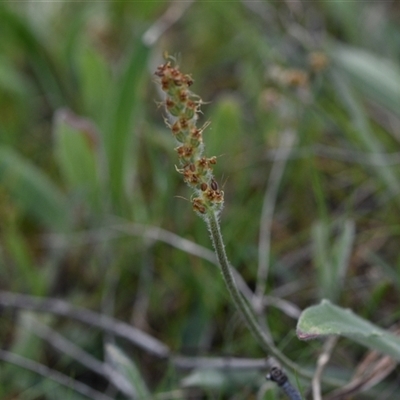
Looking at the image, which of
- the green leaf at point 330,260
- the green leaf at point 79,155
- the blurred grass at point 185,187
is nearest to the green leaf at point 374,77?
the blurred grass at point 185,187

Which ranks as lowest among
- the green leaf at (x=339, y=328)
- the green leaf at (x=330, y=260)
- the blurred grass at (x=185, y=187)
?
the green leaf at (x=339, y=328)

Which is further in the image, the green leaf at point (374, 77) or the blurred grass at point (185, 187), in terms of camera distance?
the green leaf at point (374, 77)

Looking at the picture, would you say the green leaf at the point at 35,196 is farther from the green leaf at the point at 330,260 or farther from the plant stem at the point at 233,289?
the plant stem at the point at 233,289

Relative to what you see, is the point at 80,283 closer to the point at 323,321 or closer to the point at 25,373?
the point at 25,373

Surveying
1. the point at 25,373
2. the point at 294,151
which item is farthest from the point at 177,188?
the point at 25,373

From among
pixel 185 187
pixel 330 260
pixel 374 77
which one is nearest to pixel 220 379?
pixel 330 260

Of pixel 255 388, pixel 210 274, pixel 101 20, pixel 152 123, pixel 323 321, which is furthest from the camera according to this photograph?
pixel 101 20

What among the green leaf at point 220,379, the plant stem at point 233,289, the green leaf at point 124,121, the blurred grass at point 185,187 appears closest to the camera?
the plant stem at point 233,289

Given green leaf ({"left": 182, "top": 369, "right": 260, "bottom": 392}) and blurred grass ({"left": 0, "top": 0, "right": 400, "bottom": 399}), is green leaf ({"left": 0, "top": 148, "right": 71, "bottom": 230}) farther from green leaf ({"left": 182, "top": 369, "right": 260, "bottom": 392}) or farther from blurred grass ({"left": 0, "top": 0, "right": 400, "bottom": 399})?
green leaf ({"left": 182, "top": 369, "right": 260, "bottom": 392})

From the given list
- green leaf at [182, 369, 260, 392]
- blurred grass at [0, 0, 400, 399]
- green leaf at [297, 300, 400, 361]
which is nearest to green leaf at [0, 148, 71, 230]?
blurred grass at [0, 0, 400, 399]
